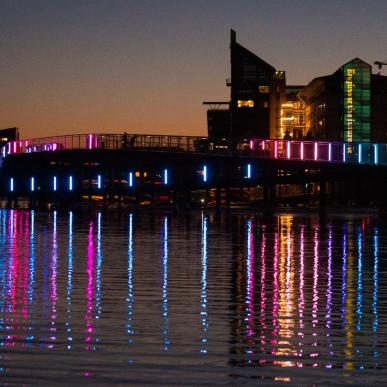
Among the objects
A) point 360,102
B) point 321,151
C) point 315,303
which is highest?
point 360,102

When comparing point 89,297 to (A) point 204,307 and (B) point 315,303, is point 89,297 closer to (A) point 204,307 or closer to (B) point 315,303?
(A) point 204,307

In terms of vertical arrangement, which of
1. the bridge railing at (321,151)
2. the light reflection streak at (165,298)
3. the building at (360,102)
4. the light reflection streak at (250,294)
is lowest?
the light reflection streak at (250,294)

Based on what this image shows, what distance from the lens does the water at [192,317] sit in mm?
15625

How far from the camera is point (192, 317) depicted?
864 inches

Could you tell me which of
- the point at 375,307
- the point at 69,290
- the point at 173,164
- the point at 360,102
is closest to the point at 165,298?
the point at 69,290

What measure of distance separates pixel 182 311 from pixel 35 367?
25.1 ft

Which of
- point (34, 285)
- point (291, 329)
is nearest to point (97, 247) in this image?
point (34, 285)

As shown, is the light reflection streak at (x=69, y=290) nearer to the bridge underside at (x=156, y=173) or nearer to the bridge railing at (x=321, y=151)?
the bridge underside at (x=156, y=173)

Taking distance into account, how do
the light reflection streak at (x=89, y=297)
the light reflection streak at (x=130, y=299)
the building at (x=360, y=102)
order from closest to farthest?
the light reflection streak at (x=89, y=297), the light reflection streak at (x=130, y=299), the building at (x=360, y=102)

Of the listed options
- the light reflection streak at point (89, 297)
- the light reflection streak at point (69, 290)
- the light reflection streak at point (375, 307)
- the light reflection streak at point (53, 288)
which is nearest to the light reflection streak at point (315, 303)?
the light reflection streak at point (375, 307)

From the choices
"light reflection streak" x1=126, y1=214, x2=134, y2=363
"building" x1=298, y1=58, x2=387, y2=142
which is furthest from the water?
"building" x1=298, y1=58, x2=387, y2=142

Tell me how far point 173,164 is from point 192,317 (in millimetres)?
106388

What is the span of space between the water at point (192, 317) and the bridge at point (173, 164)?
77989mm

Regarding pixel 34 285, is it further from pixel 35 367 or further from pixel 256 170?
pixel 256 170
